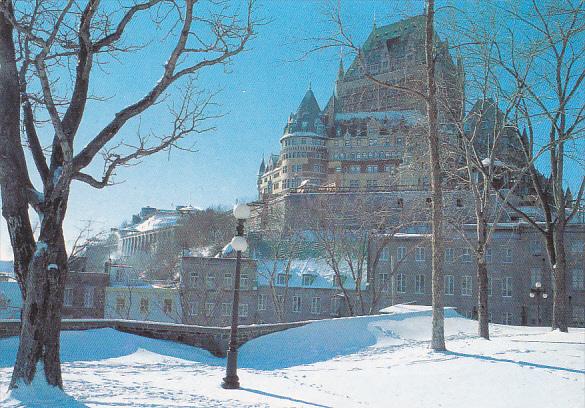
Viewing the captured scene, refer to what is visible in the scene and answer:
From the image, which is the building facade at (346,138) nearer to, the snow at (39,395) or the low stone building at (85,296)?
the low stone building at (85,296)

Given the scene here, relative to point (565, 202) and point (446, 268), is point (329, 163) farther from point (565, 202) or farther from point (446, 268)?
point (565, 202)

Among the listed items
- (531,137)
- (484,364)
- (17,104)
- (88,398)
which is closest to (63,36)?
(17,104)

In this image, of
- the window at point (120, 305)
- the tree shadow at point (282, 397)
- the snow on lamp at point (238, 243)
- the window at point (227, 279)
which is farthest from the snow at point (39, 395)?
the window at point (227, 279)

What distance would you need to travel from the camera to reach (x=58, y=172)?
784cm

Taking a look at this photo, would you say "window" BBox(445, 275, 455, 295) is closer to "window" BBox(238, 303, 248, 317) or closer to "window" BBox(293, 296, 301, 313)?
"window" BBox(293, 296, 301, 313)

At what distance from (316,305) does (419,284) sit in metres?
8.75

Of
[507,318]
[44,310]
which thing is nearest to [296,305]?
[507,318]

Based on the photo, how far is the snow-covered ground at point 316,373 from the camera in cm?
721

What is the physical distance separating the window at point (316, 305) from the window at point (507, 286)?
14788 millimetres

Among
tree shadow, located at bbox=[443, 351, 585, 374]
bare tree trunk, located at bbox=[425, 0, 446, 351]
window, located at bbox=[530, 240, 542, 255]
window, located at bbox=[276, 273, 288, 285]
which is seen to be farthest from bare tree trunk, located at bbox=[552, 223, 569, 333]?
window, located at bbox=[276, 273, 288, 285]

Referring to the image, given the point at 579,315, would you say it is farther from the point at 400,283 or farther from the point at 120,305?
the point at 120,305

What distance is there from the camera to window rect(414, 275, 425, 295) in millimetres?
45725

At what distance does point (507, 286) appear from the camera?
4384 cm

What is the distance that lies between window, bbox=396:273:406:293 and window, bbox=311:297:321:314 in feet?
21.8
